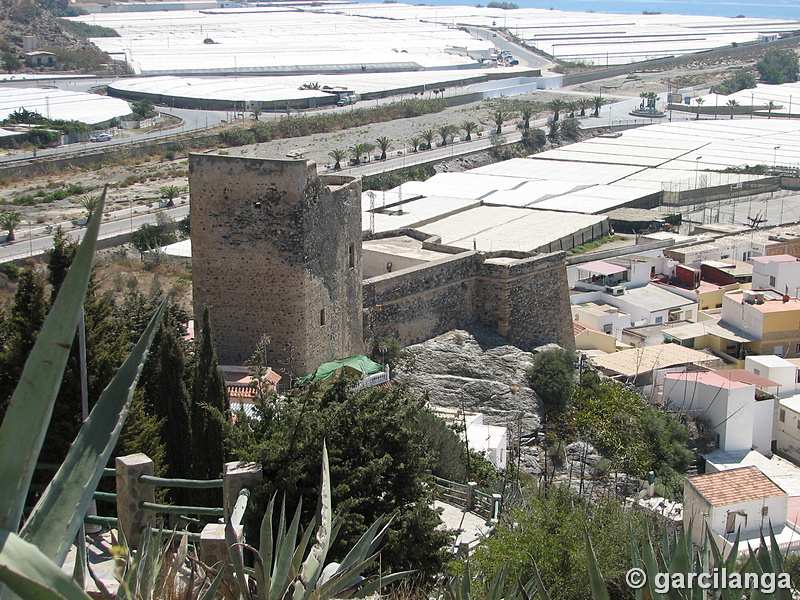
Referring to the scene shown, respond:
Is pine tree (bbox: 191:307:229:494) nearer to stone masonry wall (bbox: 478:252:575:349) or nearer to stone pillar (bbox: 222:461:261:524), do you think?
stone pillar (bbox: 222:461:261:524)

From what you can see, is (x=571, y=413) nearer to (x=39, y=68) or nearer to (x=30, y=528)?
(x=30, y=528)

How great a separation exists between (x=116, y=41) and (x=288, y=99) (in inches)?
1353

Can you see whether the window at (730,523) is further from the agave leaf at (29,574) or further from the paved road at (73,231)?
the paved road at (73,231)

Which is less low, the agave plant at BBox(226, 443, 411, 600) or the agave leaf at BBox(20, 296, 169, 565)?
the agave leaf at BBox(20, 296, 169, 565)

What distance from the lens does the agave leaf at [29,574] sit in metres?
2.21

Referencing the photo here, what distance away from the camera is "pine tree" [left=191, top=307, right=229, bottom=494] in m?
9.60

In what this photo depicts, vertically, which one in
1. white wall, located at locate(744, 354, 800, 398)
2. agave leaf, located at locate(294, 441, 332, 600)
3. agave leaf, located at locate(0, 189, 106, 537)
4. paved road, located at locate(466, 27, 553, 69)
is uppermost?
paved road, located at locate(466, 27, 553, 69)

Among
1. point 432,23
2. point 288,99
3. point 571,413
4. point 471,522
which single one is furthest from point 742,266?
point 432,23

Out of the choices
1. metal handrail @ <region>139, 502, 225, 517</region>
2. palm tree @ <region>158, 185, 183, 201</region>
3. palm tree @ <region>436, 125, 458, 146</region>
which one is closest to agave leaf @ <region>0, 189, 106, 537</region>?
metal handrail @ <region>139, 502, 225, 517</region>

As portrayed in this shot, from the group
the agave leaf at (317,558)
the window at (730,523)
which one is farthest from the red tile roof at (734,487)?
the agave leaf at (317,558)

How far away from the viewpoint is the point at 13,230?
89.6 ft

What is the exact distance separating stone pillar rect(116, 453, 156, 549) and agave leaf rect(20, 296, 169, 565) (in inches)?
109

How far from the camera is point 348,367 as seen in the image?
13.3m

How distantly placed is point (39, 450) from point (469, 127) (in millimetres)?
49638
